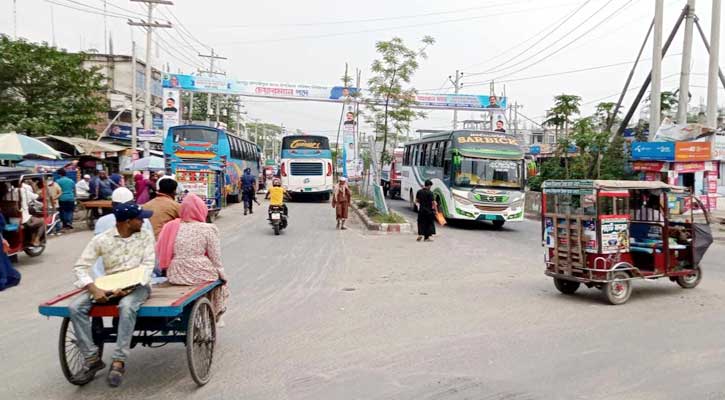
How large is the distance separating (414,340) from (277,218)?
33.2 feet

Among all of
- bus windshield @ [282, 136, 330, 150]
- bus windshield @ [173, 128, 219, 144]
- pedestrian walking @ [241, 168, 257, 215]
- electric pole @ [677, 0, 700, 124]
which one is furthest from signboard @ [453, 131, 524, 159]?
bus windshield @ [282, 136, 330, 150]

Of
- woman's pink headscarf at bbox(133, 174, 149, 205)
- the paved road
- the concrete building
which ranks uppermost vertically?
the concrete building

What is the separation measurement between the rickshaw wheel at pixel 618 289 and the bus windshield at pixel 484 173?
10.4 metres

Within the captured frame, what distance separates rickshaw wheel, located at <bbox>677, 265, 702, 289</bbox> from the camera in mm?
9047

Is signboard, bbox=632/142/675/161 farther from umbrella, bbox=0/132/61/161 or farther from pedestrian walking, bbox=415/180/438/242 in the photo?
umbrella, bbox=0/132/61/161

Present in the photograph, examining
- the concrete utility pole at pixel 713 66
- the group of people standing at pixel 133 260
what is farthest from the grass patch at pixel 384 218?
the group of people standing at pixel 133 260

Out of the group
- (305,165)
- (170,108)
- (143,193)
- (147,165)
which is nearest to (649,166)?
(305,165)

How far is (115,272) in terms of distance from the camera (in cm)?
477

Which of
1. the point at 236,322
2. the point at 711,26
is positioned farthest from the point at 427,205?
the point at 711,26

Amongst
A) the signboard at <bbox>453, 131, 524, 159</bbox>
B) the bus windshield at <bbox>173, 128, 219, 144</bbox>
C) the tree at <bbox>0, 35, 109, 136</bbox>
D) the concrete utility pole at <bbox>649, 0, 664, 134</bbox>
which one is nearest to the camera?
the signboard at <bbox>453, 131, 524, 159</bbox>

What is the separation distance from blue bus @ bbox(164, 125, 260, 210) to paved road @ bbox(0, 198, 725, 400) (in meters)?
8.38

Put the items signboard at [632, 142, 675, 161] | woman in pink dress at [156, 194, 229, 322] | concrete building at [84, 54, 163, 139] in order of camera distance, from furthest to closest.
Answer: concrete building at [84, 54, 163, 139], signboard at [632, 142, 675, 161], woman in pink dress at [156, 194, 229, 322]

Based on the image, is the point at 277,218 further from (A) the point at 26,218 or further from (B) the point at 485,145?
(B) the point at 485,145

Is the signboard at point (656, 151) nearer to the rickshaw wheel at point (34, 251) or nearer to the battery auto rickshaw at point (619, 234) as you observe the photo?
the battery auto rickshaw at point (619, 234)
